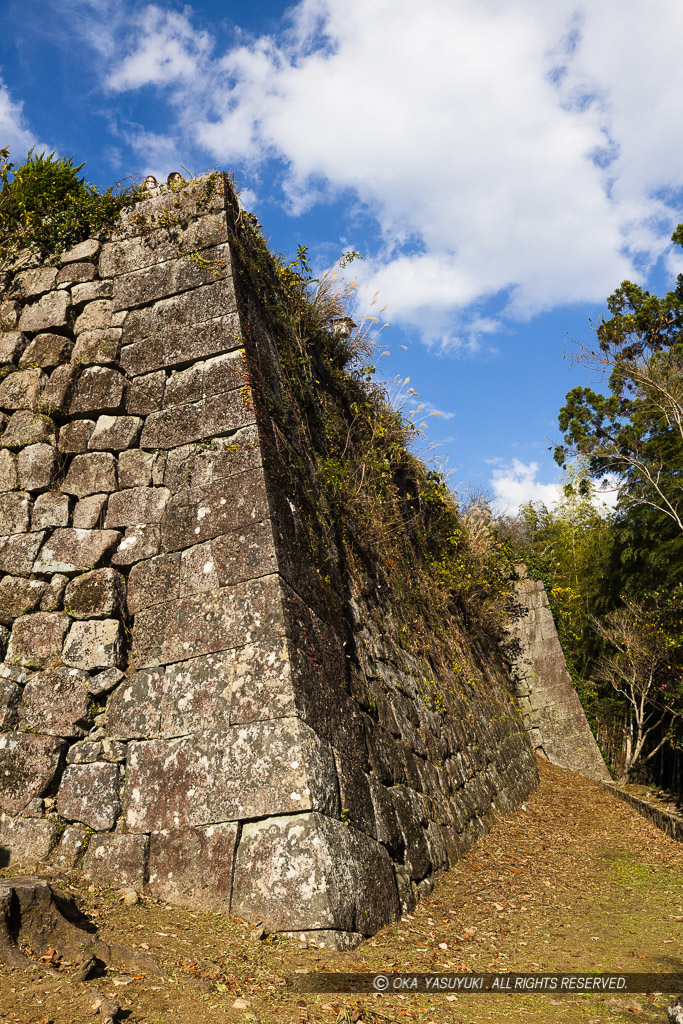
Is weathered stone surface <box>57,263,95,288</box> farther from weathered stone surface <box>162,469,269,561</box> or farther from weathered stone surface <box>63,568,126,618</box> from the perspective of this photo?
weathered stone surface <box>63,568,126,618</box>

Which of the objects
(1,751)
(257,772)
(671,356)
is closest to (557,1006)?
(257,772)

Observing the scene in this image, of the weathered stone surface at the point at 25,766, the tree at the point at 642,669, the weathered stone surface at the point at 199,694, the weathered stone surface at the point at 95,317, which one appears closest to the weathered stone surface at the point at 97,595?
the weathered stone surface at the point at 199,694

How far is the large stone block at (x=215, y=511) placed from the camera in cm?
459

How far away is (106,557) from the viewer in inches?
188

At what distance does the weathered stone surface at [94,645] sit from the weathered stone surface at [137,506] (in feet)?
2.49

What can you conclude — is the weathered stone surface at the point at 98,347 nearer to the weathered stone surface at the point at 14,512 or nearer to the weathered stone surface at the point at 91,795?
the weathered stone surface at the point at 14,512

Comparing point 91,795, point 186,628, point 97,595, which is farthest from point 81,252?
point 91,795

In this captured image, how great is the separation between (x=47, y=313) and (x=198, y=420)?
208 centimetres

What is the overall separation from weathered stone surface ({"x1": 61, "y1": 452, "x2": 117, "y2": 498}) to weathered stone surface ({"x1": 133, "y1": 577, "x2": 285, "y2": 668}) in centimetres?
110

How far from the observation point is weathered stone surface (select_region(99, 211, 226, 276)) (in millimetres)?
5773

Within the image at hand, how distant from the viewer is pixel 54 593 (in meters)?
4.67

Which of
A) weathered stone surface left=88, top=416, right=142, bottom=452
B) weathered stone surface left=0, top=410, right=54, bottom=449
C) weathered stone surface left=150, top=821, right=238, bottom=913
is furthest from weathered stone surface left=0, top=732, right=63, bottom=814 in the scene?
weathered stone surface left=0, top=410, right=54, bottom=449

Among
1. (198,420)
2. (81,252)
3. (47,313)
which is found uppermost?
(81,252)

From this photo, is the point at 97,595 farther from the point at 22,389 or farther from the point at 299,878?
the point at 299,878
